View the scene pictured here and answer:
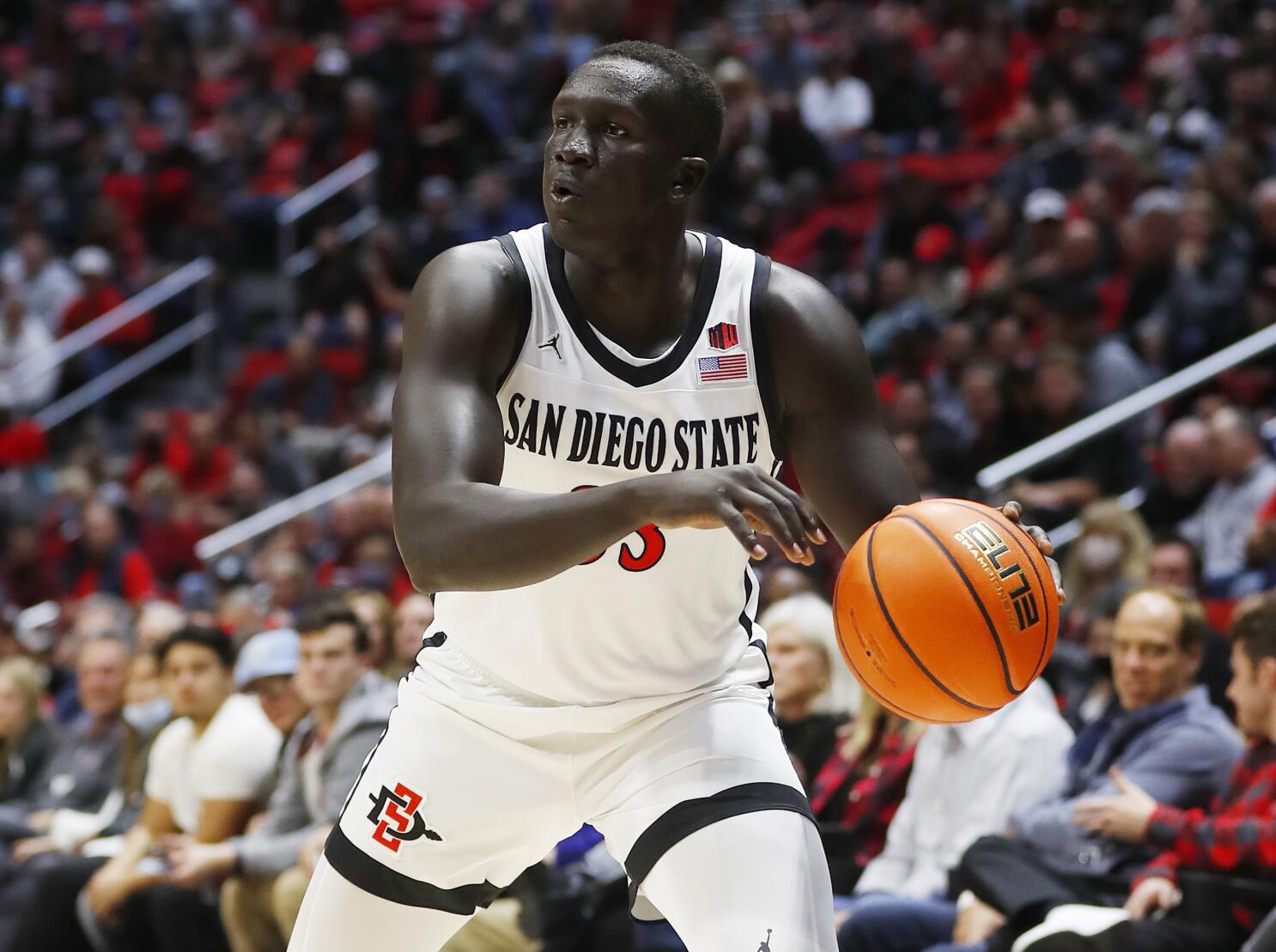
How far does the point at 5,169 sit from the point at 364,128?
11.9 feet

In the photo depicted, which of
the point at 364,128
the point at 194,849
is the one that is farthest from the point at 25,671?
the point at 364,128

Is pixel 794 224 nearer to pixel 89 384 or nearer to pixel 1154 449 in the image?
pixel 1154 449

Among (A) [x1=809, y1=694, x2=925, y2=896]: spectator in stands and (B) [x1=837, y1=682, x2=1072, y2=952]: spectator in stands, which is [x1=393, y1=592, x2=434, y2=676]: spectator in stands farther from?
(B) [x1=837, y1=682, x2=1072, y2=952]: spectator in stands

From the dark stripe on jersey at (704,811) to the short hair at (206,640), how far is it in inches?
174

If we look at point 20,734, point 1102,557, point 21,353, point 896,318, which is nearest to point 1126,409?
point 1102,557

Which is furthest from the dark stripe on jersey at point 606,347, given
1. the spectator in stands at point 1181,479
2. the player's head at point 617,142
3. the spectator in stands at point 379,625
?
the spectator in stands at point 1181,479

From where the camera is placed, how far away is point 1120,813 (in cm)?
491

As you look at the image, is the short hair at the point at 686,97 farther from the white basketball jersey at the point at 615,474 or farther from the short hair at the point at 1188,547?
the short hair at the point at 1188,547

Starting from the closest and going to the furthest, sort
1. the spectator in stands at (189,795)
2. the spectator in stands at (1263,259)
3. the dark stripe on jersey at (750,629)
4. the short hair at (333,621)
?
the dark stripe on jersey at (750,629) < the short hair at (333,621) < the spectator in stands at (189,795) < the spectator in stands at (1263,259)

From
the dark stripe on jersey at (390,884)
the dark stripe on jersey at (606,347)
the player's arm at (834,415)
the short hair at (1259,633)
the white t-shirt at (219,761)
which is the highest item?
the dark stripe on jersey at (606,347)

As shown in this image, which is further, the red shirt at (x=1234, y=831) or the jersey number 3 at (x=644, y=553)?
the red shirt at (x=1234, y=831)

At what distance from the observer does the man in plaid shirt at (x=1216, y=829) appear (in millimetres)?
4582

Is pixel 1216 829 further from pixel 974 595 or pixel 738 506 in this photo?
pixel 738 506

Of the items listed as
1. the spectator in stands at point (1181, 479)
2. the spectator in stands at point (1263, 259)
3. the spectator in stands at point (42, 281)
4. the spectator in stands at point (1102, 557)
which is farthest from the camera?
the spectator in stands at point (42, 281)
